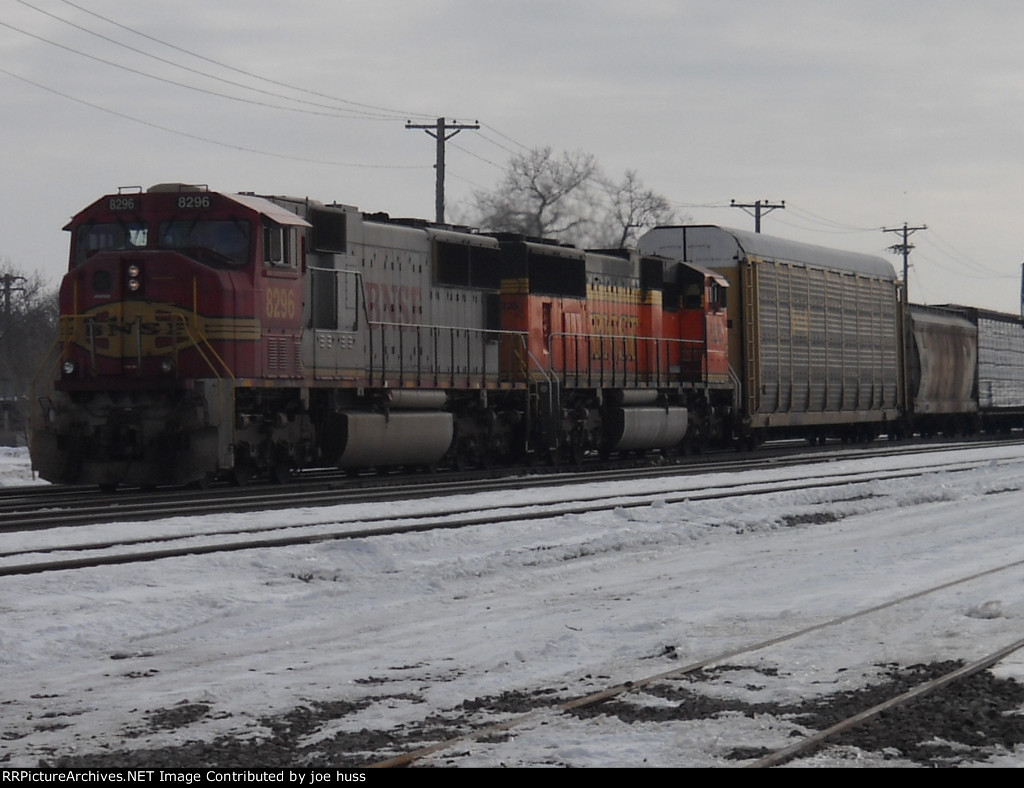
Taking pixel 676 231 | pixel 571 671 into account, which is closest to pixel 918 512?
pixel 571 671

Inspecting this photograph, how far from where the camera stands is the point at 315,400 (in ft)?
64.1

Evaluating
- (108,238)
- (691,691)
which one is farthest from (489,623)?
(108,238)

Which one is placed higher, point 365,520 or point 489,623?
point 365,520

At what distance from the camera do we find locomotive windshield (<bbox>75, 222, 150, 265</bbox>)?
1820 cm

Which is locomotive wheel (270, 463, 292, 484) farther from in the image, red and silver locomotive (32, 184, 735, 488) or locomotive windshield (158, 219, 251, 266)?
locomotive windshield (158, 219, 251, 266)

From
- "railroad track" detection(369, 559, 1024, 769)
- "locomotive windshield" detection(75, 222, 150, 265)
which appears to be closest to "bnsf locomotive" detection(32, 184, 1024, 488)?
"locomotive windshield" detection(75, 222, 150, 265)

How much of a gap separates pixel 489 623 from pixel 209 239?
32.9 ft

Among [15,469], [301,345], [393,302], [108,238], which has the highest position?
[108,238]

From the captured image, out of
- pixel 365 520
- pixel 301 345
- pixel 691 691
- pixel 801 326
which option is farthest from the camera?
pixel 801 326

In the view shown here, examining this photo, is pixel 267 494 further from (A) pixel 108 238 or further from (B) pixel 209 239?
(A) pixel 108 238

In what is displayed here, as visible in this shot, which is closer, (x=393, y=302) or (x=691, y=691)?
(x=691, y=691)

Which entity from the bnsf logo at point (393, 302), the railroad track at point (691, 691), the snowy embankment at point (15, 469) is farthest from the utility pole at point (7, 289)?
the railroad track at point (691, 691)

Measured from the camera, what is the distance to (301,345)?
19.0m
